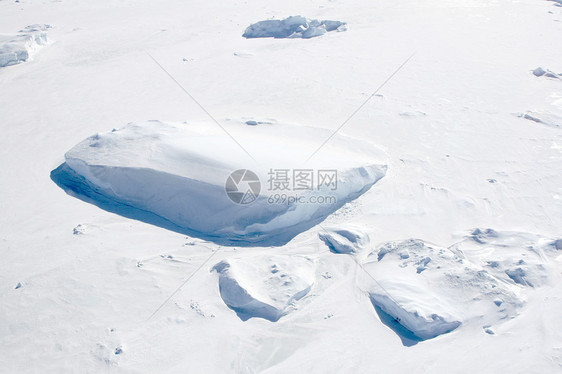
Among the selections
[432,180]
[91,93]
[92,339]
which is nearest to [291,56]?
[91,93]

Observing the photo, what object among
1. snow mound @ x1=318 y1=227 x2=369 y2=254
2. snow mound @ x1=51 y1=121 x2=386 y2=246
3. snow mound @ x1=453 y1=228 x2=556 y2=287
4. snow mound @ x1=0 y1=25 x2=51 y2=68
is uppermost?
snow mound @ x1=0 y1=25 x2=51 y2=68

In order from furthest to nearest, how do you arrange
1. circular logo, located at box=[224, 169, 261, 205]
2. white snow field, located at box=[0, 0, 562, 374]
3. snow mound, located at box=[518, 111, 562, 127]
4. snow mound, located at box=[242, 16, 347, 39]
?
snow mound, located at box=[242, 16, 347, 39]
snow mound, located at box=[518, 111, 562, 127]
circular logo, located at box=[224, 169, 261, 205]
white snow field, located at box=[0, 0, 562, 374]

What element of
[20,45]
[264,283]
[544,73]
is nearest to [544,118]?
[544,73]

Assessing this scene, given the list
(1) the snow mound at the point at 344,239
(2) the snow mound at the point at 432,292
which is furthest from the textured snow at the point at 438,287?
(1) the snow mound at the point at 344,239

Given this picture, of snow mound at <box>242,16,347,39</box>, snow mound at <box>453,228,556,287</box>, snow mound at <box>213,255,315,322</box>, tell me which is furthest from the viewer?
snow mound at <box>242,16,347,39</box>

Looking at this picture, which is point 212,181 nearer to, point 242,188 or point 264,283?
point 242,188

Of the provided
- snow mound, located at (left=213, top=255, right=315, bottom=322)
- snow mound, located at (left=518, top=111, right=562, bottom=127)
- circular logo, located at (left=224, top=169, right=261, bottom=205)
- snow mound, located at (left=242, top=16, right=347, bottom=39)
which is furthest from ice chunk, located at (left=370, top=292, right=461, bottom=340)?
snow mound, located at (left=242, top=16, right=347, bottom=39)

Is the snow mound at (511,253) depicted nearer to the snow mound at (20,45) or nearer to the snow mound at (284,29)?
the snow mound at (284,29)

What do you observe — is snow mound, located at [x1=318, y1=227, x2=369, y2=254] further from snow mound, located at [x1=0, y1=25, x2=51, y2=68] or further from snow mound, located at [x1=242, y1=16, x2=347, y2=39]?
snow mound, located at [x1=0, y1=25, x2=51, y2=68]
